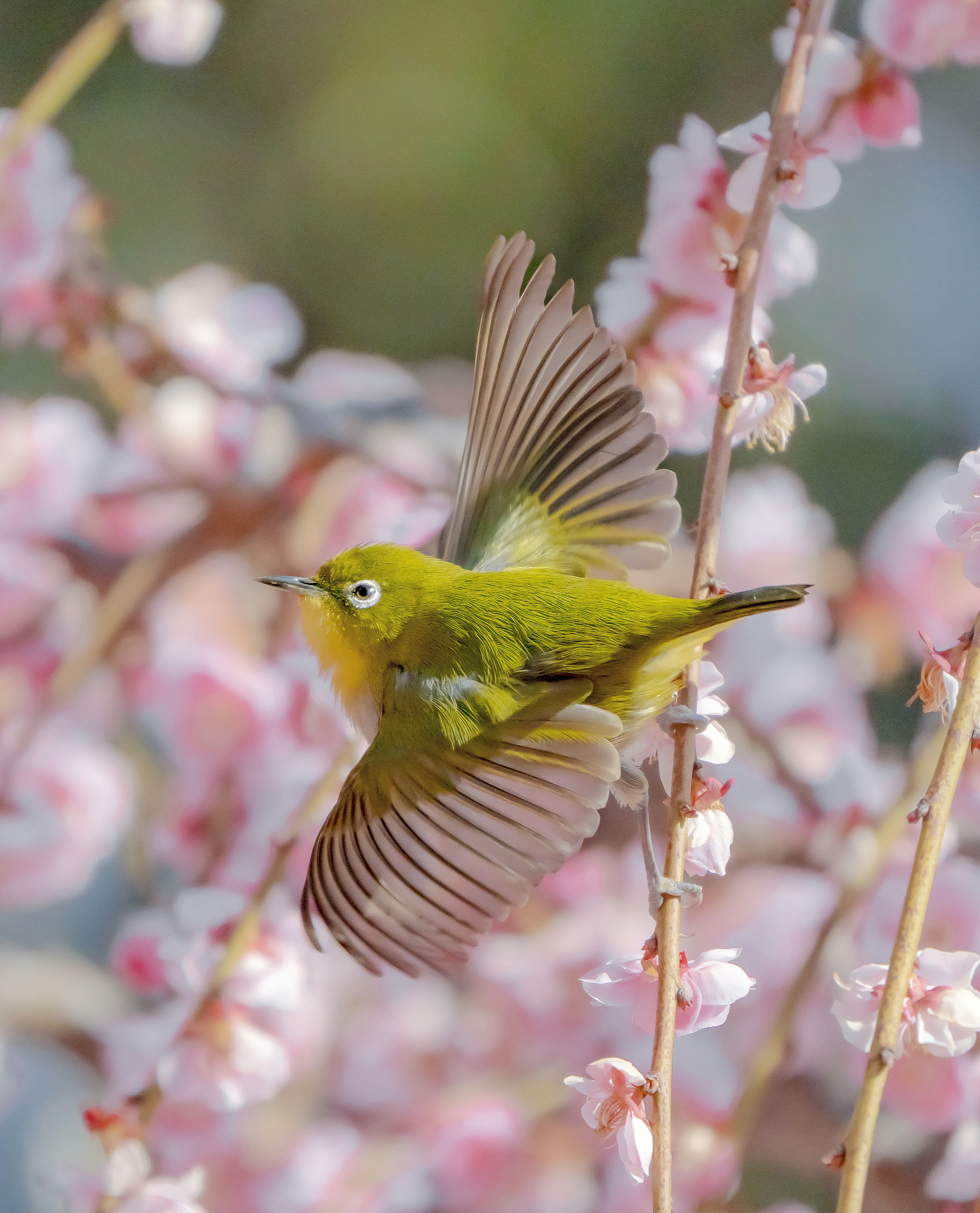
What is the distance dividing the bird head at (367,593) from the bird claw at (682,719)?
11cm

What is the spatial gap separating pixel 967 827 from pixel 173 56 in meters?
0.68

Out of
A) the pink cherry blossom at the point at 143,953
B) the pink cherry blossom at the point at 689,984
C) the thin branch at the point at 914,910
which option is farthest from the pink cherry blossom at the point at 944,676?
the pink cherry blossom at the point at 143,953

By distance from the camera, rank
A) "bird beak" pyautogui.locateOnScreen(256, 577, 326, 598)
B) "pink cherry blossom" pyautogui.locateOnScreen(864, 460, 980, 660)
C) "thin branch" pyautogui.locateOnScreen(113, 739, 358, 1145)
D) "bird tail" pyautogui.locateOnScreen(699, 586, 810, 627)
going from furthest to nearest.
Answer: "pink cherry blossom" pyautogui.locateOnScreen(864, 460, 980, 660) → "thin branch" pyautogui.locateOnScreen(113, 739, 358, 1145) → "bird beak" pyautogui.locateOnScreen(256, 577, 326, 598) → "bird tail" pyautogui.locateOnScreen(699, 586, 810, 627)

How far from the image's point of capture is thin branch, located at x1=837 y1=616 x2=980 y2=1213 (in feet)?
1.05

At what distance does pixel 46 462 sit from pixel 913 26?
0.55 metres

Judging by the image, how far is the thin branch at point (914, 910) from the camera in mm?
319

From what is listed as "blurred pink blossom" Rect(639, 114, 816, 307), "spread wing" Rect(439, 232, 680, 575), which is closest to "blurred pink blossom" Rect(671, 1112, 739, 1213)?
"spread wing" Rect(439, 232, 680, 575)

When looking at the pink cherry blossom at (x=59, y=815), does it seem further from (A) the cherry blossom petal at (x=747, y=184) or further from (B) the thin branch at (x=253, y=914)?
(A) the cherry blossom petal at (x=747, y=184)

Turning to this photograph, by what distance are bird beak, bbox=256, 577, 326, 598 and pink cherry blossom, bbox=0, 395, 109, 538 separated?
31 cm

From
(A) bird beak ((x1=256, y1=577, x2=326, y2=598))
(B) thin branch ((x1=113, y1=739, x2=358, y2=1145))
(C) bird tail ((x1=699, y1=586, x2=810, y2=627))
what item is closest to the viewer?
(C) bird tail ((x1=699, y1=586, x2=810, y2=627))

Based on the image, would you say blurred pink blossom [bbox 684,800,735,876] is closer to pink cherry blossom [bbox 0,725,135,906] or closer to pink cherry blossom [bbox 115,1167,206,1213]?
pink cherry blossom [bbox 115,1167,206,1213]

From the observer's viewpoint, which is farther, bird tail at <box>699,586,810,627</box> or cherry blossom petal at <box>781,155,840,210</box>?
cherry blossom petal at <box>781,155,840,210</box>

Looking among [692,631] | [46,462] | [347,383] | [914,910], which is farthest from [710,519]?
[46,462]

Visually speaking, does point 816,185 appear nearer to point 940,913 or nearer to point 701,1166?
point 940,913
